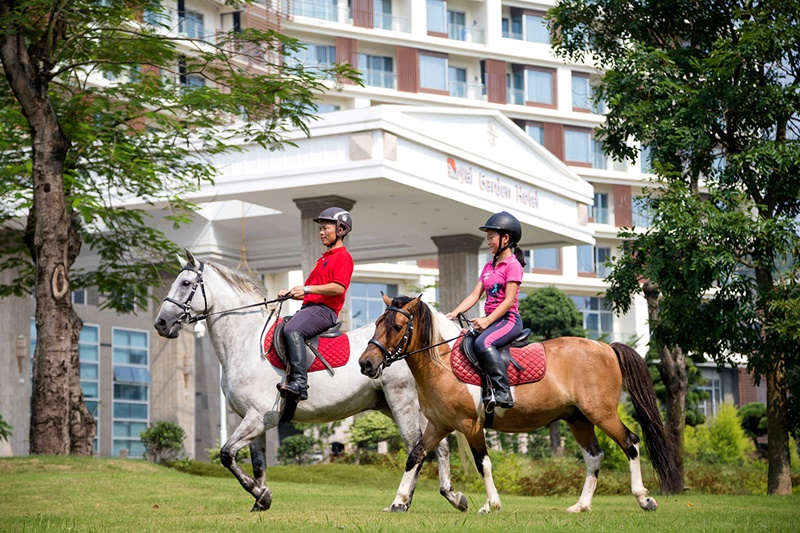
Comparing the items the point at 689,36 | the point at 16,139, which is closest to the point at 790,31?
the point at 689,36

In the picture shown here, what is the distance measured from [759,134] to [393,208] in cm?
1288

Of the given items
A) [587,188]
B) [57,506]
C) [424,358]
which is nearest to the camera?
[424,358]

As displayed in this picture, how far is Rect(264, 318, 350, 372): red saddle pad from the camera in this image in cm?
1188

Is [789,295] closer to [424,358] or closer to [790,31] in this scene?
[790,31]

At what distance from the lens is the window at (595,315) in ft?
209

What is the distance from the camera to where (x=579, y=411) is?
38.8ft

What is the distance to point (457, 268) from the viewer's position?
37.3 meters

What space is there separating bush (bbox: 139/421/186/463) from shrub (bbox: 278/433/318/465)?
11.7 feet

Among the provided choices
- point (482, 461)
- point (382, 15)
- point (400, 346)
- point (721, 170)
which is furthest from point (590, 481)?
point (382, 15)

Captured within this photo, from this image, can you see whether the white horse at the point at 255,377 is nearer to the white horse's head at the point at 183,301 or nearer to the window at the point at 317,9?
the white horse's head at the point at 183,301

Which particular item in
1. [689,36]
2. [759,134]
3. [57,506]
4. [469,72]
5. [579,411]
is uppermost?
[469,72]

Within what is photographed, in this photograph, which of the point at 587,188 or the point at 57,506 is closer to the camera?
the point at 57,506

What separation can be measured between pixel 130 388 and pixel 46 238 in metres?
25.8

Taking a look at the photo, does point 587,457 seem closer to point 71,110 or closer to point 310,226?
point 71,110
